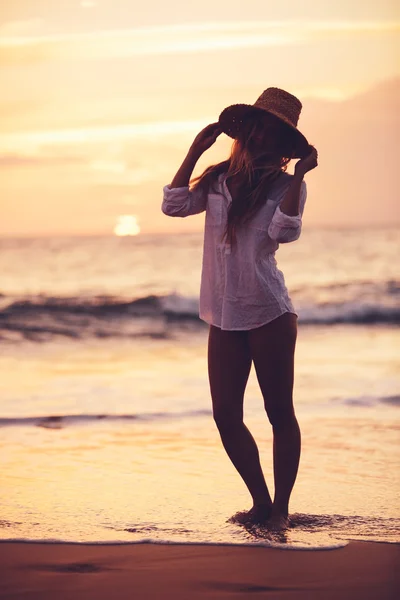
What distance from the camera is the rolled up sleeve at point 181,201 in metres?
3.57

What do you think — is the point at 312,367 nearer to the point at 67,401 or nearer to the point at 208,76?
the point at 67,401

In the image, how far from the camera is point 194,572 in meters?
3.11

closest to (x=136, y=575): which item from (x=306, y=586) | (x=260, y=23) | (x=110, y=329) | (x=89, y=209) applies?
(x=306, y=586)

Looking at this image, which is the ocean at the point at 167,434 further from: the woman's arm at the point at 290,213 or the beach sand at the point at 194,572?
the woman's arm at the point at 290,213

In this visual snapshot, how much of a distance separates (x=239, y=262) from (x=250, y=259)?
0.05m

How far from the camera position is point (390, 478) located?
15.2 ft

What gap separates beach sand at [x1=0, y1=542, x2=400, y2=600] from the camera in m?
2.91

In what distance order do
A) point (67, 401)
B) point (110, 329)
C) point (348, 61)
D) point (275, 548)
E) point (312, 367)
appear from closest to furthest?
point (275, 548) < point (67, 401) < point (312, 367) < point (348, 61) < point (110, 329)

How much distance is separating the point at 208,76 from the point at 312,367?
5291 mm

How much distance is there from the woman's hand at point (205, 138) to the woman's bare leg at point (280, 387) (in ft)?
2.30

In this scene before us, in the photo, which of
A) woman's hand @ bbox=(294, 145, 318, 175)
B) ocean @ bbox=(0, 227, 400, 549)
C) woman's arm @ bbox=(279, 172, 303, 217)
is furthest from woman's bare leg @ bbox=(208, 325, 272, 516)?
woman's hand @ bbox=(294, 145, 318, 175)

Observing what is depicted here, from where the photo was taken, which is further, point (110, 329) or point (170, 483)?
point (110, 329)

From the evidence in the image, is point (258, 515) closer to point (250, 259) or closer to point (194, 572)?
point (194, 572)

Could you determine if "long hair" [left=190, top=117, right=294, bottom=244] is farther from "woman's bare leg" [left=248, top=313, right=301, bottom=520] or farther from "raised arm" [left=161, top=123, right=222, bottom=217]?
"woman's bare leg" [left=248, top=313, right=301, bottom=520]
